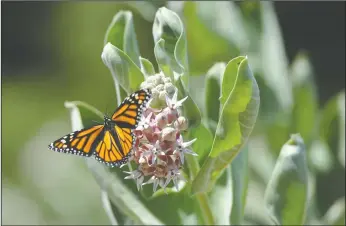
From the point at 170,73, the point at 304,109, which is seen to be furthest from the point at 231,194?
the point at 304,109

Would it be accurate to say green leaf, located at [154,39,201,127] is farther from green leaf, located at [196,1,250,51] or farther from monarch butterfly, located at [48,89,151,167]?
green leaf, located at [196,1,250,51]

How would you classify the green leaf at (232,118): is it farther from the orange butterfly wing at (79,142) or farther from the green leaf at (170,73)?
the orange butterfly wing at (79,142)

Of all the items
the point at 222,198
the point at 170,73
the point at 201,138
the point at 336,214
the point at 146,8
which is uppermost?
the point at 146,8

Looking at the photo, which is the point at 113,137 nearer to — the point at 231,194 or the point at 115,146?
the point at 115,146

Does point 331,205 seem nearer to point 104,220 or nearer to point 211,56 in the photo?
point 211,56

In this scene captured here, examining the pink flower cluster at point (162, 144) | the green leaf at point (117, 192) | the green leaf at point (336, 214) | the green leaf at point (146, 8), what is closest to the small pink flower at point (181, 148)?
the pink flower cluster at point (162, 144)

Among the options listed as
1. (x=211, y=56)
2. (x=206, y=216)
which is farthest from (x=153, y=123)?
(x=211, y=56)
